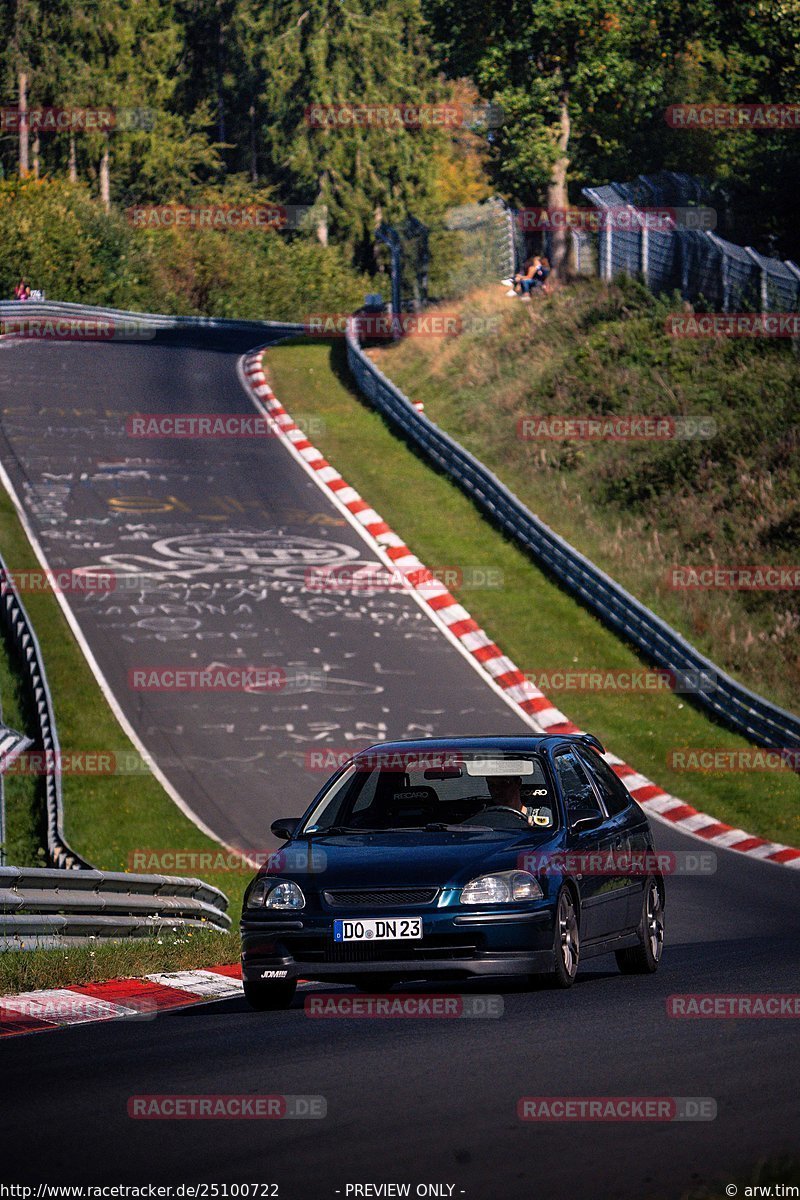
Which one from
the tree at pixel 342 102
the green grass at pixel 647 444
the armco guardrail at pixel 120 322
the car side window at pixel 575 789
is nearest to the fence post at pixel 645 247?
the green grass at pixel 647 444

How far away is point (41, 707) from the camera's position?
73.5ft

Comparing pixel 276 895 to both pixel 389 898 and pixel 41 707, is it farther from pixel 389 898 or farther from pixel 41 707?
pixel 41 707

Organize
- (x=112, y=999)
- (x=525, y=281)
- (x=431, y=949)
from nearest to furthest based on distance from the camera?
(x=431, y=949) → (x=112, y=999) → (x=525, y=281)

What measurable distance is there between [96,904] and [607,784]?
139 inches

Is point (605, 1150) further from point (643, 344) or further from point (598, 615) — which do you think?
point (643, 344)

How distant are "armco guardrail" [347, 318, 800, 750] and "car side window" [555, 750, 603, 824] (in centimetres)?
1257

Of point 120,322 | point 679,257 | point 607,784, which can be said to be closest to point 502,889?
point 607,784

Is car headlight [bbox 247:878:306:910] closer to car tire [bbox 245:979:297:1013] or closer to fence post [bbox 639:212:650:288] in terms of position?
car tire [bbox 245:979:297:1013]

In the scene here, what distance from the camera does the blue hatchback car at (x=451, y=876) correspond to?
9.48 meters

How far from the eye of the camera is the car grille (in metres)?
9.51

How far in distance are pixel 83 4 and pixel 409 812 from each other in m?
81.8

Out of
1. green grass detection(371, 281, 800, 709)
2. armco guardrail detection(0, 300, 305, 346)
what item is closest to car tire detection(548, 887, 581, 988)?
green grass detection(371, 281, 800, 709)

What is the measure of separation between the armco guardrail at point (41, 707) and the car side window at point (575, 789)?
8.50 metres

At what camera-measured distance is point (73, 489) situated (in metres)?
33.4
